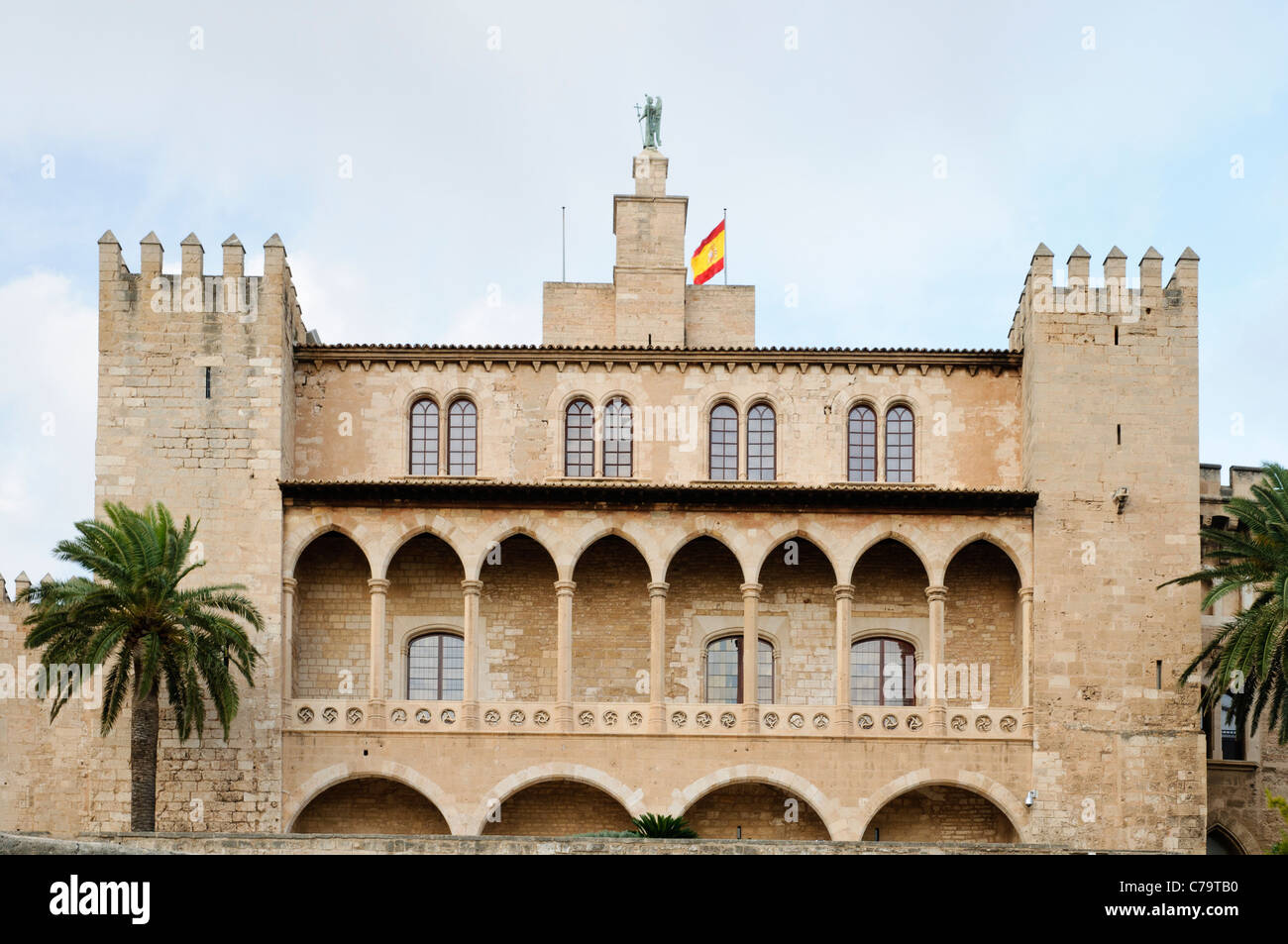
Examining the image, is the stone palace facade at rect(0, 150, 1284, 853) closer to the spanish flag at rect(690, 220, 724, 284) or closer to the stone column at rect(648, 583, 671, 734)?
the stone column at rect(648, 583, 671, 734)

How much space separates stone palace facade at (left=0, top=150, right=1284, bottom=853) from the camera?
34344mm

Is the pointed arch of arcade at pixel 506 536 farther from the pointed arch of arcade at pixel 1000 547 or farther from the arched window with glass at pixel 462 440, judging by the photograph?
the pointed arch of arcade at pixel 1000 547

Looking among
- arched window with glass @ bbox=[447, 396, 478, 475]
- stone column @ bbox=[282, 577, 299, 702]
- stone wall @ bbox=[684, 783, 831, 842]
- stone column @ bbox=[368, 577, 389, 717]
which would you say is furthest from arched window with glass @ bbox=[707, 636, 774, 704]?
stone column @ bbox=[282, 577, 299, 702]

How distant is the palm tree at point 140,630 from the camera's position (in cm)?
3156

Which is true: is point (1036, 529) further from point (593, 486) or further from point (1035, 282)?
point (593, 486)

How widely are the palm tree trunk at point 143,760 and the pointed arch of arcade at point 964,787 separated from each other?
45.8ft

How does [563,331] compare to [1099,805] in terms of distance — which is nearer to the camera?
[1099,805]

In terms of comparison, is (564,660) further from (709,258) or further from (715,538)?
(709,258)

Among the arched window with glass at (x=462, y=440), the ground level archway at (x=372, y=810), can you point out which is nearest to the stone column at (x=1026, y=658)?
the arched window with glass at (x=462, y=440)

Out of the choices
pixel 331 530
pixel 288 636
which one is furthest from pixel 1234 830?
pixel 288 636

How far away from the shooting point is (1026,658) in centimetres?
3491
